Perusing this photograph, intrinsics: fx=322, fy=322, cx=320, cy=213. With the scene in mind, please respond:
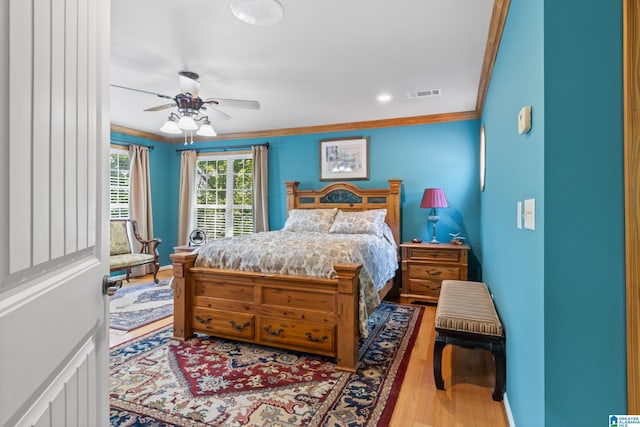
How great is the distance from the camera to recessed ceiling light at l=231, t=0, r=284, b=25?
80.7 inches

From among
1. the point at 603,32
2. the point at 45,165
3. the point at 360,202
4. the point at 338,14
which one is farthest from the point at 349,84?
the point at 45,165

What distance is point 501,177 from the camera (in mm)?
2199

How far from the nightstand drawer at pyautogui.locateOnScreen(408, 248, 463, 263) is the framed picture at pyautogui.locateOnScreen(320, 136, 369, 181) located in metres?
1.43

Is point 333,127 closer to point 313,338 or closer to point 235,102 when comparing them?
point 235,102

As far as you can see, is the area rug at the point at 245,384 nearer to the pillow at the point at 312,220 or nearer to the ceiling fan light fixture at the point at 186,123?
the pillow at the point at 312,220

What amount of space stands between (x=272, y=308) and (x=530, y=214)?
6.38 feet

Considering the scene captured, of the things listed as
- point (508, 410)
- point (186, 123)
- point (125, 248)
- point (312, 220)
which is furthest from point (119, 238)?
point (508, 410)

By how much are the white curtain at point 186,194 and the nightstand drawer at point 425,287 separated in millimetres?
4088

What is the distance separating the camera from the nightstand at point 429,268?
3850 millimetres

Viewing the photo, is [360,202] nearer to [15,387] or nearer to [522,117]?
[522,117]

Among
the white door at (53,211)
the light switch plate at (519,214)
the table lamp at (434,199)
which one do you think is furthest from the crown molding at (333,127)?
the white door at (53,211)

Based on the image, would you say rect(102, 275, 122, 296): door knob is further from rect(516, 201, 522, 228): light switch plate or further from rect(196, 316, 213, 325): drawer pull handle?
rect(196, 316, 213, 325): drawer pull handle

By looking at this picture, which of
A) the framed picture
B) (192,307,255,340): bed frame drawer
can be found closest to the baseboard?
(192,307,255,340): bed frame drawer

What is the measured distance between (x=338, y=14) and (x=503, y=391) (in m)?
2.63
